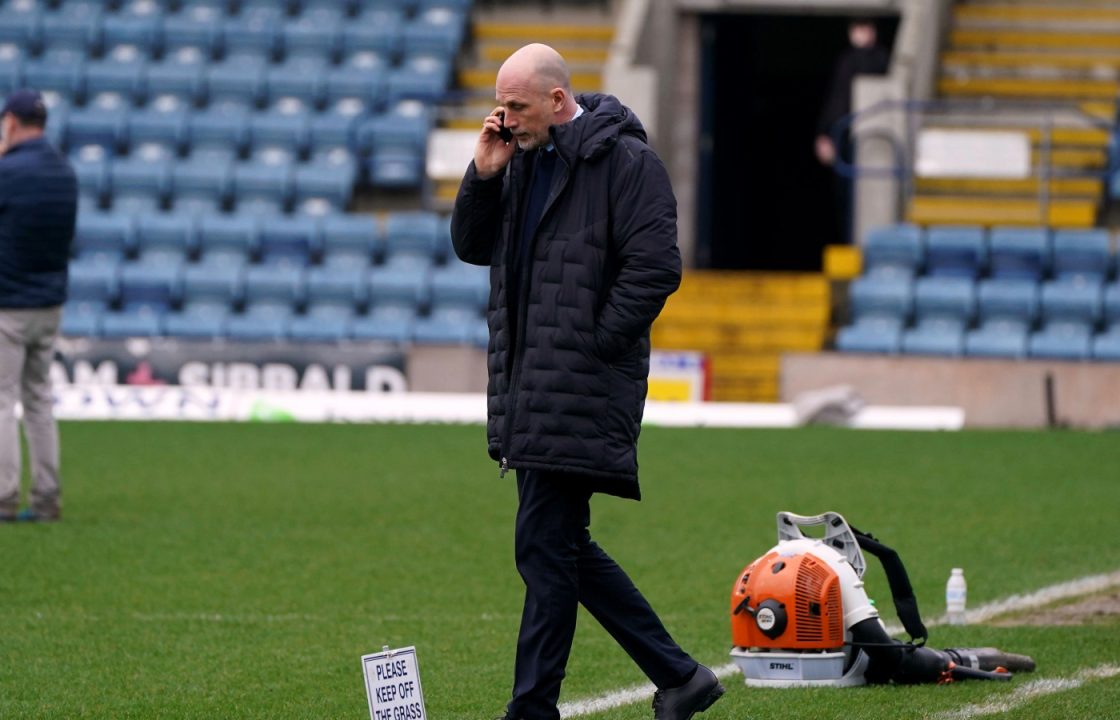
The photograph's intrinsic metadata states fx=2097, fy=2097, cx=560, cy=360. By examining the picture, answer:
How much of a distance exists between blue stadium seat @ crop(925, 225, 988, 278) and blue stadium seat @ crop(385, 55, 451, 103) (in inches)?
237

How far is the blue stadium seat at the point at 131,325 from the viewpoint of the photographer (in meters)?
21.4

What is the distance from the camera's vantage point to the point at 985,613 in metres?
8.61

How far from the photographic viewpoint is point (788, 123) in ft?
109

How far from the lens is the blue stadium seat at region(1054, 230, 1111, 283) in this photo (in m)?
20.6

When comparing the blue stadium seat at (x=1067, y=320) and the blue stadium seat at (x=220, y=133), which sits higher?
the blue stadium seat at (x=220, y=133)

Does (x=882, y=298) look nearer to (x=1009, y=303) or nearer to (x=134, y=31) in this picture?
(x=1009, y=303)

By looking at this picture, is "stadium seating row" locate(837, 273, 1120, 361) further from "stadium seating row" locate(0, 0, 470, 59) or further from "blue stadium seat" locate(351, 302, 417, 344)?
"stadium seating row" locate(0, 0, 470, 59)

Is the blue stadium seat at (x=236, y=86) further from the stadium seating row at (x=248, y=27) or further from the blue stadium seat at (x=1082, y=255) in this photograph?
the blue stadium seat at (x=1082, y=255)

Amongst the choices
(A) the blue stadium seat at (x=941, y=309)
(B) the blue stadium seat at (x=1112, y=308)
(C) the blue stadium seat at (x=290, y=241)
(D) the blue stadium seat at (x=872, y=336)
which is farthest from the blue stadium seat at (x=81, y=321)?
(B) the blue stadium seat at (x=1112, y=308)

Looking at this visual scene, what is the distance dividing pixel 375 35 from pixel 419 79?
3.73ft

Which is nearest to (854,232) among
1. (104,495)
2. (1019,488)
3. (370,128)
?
(370,128)

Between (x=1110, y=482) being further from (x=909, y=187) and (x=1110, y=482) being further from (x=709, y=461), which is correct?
(x=909, y=187)

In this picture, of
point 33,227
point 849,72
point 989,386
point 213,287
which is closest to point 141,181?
point 213,287

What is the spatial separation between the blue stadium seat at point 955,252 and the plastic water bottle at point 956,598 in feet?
42.8
